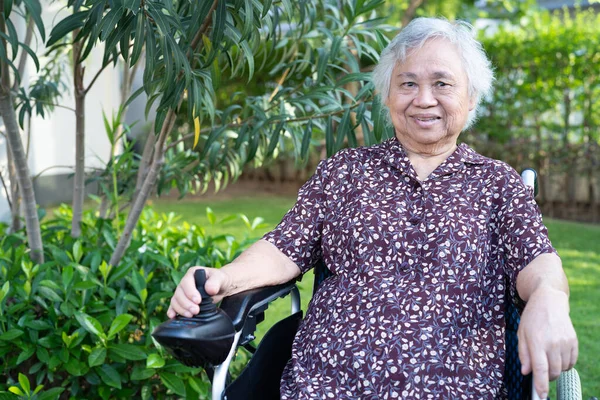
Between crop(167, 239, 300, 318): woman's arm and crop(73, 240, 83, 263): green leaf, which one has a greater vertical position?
crop(167, 239, 300, 318): woman's arm

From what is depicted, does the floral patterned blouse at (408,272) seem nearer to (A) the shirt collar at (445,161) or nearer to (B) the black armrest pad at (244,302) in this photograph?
(A) the shirt collar at (445,161)

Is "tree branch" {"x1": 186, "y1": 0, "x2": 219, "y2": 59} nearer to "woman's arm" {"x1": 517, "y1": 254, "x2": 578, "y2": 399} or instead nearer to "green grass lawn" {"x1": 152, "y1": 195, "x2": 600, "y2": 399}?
"green grass lawn" {"x1": 152, "y1": 195, "x2": 600, "y2": 399}

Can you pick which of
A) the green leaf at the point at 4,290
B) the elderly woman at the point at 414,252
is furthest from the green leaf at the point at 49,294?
the elderly woman at the point at 414,252

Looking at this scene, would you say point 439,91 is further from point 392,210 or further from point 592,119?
point 592,119

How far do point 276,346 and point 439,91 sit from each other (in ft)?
2.95

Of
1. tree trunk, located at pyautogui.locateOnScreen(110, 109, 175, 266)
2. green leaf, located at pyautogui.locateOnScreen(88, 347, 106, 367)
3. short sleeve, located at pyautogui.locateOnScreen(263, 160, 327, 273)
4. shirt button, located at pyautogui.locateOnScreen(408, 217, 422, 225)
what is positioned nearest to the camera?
shirt button, located at pyautogui.locateOnScreen(408, 217, 422, 225)

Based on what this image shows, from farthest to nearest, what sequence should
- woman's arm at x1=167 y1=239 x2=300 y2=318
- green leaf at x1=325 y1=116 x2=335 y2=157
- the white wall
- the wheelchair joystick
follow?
1. the white wall
2. green leaf at x1=325 y1=116 x2=335 y2=157
3. woman's arm at x1=167 y1=239 x2=300 y2=318
4. the wheelchair joystick

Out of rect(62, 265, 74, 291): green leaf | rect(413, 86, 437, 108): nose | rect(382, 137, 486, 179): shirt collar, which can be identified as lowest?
rect(62, 265, 74, 291): green leaf

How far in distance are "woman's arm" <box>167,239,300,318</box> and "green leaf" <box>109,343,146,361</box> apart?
662 mm

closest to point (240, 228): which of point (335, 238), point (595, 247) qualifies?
point (595, 247)

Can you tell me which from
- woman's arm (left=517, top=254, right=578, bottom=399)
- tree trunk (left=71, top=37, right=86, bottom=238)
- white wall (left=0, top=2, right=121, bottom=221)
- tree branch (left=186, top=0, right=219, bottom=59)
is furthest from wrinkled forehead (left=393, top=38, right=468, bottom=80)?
white wall (left=0, top=2, right=121, bottom=221)

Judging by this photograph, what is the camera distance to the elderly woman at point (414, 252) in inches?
78.4

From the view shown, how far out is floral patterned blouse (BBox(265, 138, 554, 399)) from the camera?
2.00 metres

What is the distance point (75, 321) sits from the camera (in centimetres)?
272
